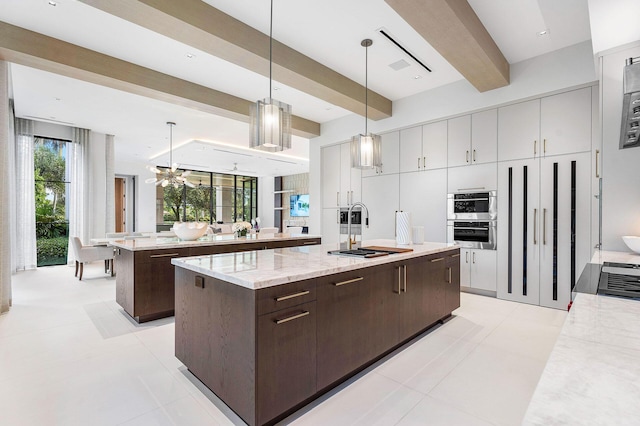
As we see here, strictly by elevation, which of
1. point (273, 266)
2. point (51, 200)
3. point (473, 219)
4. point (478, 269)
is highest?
point (51, 200)

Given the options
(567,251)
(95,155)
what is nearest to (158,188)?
(95,155)

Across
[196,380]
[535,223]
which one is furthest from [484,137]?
[196,380]

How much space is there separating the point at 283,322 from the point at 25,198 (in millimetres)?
7229

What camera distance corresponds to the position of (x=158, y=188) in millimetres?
11070

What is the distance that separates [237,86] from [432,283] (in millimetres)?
3732

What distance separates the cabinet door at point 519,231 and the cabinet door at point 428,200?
0.75 m

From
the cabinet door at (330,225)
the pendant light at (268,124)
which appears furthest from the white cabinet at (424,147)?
the pendant light at (268,124)

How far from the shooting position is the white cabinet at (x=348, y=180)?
18.8ft

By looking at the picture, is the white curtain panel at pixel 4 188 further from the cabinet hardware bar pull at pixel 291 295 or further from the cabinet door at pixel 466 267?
the cabinet door at pixel 466 267

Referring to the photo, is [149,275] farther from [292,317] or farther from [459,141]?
[459,141]

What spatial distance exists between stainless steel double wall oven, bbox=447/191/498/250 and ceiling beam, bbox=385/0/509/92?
1458 mm

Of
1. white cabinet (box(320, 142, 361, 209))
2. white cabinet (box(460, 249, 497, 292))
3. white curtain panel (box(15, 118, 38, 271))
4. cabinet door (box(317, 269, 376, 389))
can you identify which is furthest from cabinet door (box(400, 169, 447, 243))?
white curtain panel (box(15, 118, 38, 271))

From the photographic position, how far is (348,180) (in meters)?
5.86

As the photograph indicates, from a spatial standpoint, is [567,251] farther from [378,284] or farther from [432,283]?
[378,284]
